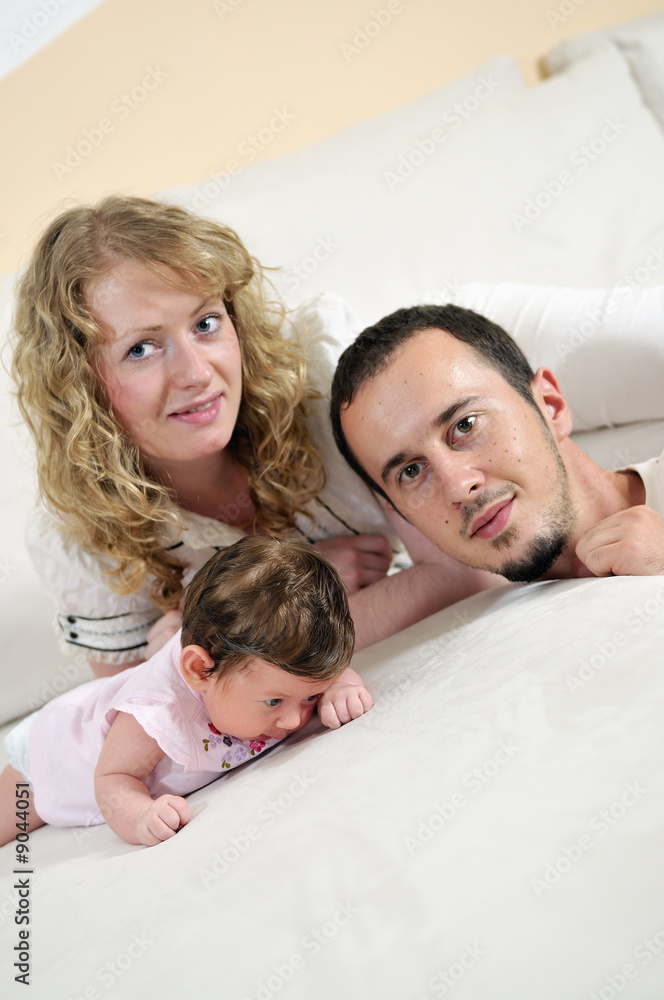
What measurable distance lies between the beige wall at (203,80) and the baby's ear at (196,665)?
1.18 metres

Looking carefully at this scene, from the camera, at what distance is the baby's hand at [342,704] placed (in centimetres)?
99

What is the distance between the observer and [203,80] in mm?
2152

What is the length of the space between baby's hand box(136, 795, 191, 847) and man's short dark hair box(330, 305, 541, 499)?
1.79 feet

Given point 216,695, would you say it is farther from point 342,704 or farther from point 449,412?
point 449,412

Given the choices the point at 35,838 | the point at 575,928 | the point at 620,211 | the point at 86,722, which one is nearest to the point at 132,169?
the point at 620,211

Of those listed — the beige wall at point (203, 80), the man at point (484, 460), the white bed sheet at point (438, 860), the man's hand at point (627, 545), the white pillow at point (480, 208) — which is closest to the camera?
the white bed sheet at point (438, 860)

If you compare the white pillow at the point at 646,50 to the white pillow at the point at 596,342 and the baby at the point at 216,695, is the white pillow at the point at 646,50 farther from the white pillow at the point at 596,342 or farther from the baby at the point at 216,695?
the baby at the point at 216,695

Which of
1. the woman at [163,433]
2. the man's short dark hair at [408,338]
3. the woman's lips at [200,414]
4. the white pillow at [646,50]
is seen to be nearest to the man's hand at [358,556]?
the woman at [163,433]

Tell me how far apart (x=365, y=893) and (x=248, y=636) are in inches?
14.9

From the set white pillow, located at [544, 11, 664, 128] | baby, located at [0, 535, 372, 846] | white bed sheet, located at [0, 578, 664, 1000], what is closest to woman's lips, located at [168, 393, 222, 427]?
baby, located at [0, 535, 372, 846]

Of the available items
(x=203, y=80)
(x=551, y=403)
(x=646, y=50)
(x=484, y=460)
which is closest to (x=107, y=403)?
(x=484, y=460)

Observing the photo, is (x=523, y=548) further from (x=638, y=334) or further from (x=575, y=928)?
(x=575, y=928)

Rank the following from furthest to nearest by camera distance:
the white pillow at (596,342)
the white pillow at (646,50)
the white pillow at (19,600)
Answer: the white pillow at (646,50) → the white pillow at (19,600) → the white pillow at (596,342)

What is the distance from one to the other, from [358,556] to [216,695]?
52 centimetres
